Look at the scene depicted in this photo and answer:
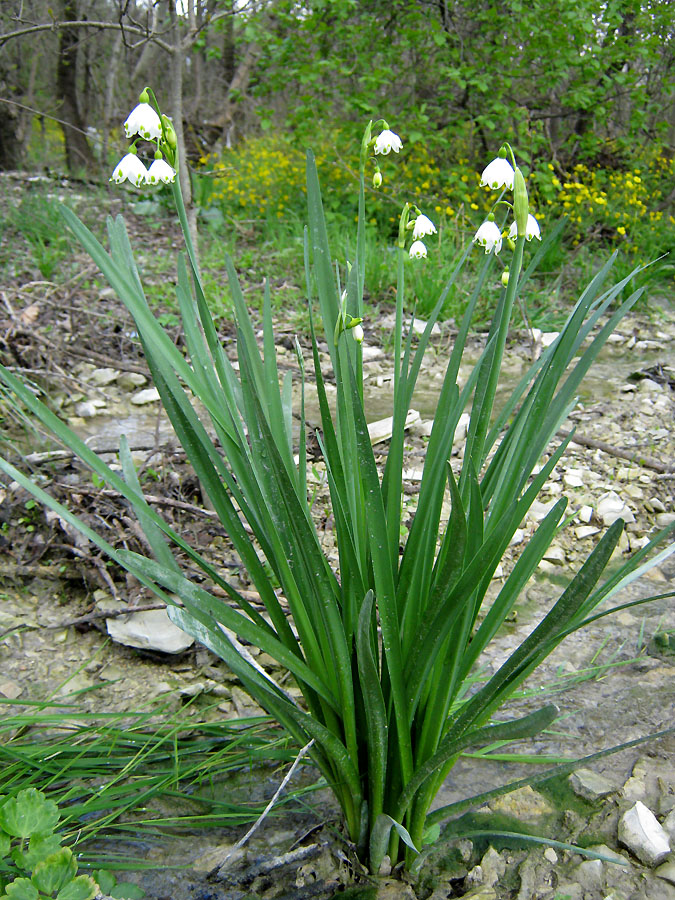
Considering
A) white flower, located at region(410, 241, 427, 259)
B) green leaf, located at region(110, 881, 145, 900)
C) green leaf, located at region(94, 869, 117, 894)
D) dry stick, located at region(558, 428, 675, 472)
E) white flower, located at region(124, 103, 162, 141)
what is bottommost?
dry stick, located at region(558, 428, 675, 472)

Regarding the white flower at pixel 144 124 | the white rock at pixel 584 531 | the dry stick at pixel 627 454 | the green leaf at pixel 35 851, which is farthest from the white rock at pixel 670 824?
the dry stick at pixel 627 454

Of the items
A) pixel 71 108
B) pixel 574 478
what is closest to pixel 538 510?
pixel 574 478

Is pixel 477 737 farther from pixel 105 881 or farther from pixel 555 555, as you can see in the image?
pixel 555 555

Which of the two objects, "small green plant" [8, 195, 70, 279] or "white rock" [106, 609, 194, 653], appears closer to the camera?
"white rock" [106, 609, 194, 653]

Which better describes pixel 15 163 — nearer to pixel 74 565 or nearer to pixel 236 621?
pixel 74 565

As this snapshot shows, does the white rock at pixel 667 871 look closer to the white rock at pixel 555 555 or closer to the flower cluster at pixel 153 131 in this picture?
the white rock at pixel 555 555

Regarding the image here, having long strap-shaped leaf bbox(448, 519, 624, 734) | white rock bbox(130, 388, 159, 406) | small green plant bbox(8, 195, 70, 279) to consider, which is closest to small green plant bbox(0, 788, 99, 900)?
long strap-shaped leaf bbox(448, 519, 624, 734)

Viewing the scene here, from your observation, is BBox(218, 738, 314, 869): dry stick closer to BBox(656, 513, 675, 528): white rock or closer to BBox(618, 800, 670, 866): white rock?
BBox(618, 800, 670, 866): white rock
